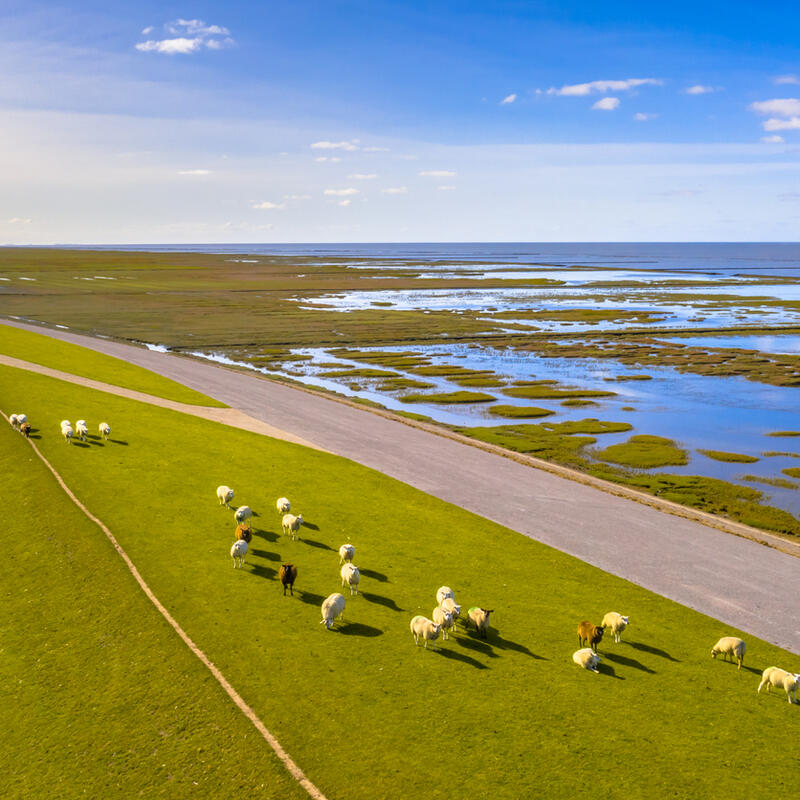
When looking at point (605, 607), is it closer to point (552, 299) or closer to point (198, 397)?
point (198, 397)

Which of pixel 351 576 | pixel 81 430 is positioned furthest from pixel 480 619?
pixel 81 430

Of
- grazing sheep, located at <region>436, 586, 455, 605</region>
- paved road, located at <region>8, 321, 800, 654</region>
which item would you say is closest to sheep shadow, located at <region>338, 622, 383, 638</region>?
grazing sheep, located at <region>436, 586, 455, 605</region>

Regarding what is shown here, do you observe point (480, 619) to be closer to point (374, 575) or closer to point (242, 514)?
point (374, 575)

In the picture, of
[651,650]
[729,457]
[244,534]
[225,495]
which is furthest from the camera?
[729,457]

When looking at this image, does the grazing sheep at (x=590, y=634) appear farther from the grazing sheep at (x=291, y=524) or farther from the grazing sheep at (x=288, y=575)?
the grazing sheep at (x=291, y=524)

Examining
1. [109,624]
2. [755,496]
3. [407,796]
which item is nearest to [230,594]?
[109,624]
